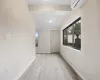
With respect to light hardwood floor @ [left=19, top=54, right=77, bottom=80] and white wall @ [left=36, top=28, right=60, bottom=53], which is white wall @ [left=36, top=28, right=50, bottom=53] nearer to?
white wall @ [left=36, top=28, right=60, bottom=53]

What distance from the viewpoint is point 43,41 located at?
31.2 ft

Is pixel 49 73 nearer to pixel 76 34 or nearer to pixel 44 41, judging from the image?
pixel 76 34

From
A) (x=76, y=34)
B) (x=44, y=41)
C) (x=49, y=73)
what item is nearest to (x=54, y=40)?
(x=44, y=41)

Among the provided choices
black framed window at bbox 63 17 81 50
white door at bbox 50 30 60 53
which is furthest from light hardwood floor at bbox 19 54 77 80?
white door at bbox 50 30 60 53

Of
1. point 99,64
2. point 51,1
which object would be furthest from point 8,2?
Answer: point 99,64

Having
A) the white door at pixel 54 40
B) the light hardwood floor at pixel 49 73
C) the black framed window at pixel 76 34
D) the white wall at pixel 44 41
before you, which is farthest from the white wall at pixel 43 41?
the light hardwood floor at pixel 49 73

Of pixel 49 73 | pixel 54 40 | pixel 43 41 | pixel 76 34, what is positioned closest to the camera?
pixel 49 73

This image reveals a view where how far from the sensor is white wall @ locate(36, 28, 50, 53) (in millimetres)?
9531

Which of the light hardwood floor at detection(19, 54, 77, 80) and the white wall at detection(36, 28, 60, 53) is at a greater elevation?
the white wall at detection(36, 28, 60, 53)

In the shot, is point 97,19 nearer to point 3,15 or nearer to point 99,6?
point 99,6

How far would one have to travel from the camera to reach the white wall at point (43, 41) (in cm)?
953

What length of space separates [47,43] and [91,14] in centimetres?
731

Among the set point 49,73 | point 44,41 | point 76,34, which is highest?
point 76,34

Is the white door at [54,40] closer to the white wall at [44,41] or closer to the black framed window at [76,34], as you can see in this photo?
the white wall at [44,41]
